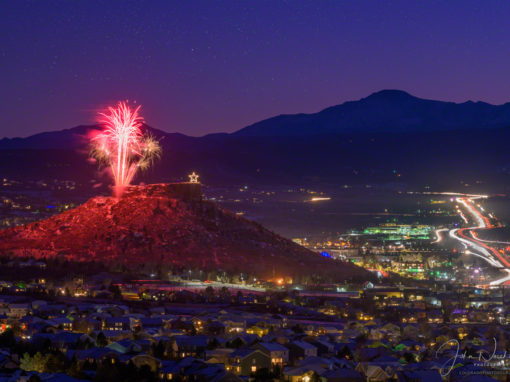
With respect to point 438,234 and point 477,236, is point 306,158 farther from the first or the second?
point 477,236

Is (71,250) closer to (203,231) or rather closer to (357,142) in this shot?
(203,231)

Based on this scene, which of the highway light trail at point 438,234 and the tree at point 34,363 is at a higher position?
the tree at point 34,363

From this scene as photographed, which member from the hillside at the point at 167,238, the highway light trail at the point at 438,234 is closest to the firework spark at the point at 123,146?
the hillside at the point at 167,238

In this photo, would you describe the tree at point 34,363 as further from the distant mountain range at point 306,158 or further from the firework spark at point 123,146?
the distant mountain range at point 306,158

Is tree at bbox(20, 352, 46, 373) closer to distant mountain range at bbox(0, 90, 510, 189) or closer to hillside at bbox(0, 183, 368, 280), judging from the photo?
hillside at bbox(0, 183, 368, 280)

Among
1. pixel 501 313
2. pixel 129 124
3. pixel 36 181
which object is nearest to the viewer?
pixel 501 313

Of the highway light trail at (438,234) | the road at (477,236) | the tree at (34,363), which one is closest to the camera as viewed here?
the tree at (34,363)

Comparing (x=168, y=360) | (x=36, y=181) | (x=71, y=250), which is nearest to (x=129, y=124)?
(x=71, y=250)
